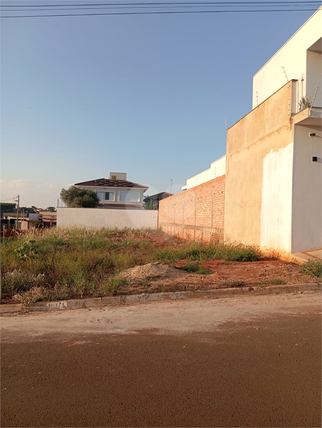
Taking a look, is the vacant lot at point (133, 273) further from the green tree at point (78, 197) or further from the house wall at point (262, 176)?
the green tree at point (78, 197)

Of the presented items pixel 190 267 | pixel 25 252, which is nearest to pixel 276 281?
pixel 190 267

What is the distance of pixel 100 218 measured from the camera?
99.5 ft

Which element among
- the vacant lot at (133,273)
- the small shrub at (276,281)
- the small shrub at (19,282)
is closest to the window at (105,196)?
the vacant lot at (133,273)

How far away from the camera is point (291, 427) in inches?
97.0

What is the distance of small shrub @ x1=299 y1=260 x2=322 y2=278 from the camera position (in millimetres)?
7809

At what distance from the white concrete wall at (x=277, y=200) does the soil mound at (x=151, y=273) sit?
3597 mm

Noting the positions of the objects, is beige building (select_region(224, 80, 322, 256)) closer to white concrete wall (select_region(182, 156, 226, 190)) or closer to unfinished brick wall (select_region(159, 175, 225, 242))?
unfinished brick wall (select_region(159, 175, 225, 242))

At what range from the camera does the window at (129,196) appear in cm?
4658

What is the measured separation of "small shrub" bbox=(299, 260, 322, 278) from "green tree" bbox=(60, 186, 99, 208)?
120 ft

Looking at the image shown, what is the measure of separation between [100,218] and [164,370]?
2761 cm

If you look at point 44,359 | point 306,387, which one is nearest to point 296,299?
point 306,387

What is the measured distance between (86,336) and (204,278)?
13.2 ft

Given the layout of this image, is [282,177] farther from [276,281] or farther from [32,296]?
[32,296]

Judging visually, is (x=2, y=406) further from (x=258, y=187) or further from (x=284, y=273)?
(x=258, y=187)
